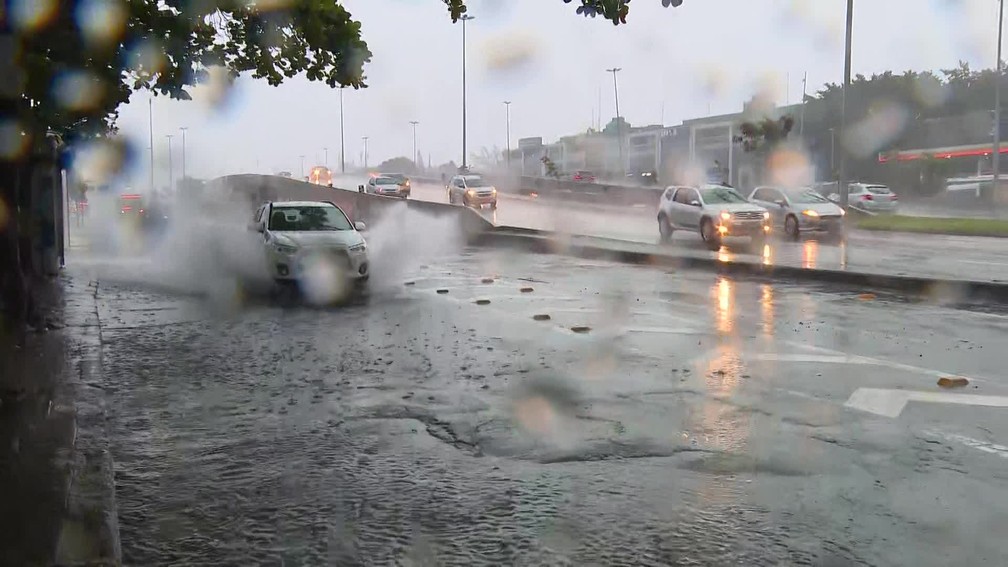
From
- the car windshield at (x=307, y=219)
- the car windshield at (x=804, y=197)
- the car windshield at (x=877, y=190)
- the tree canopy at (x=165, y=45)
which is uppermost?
the tree canopy at (x=165, y=45)

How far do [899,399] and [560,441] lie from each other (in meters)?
2.94

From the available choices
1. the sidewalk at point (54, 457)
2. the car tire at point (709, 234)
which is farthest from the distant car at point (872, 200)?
the sidewalk at point (54, 457)

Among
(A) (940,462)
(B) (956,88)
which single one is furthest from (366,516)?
(B) (956,88)

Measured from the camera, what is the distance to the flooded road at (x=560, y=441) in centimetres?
470

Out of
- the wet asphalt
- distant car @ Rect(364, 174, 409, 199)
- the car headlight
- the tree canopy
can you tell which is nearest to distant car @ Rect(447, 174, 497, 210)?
the wet asphalt

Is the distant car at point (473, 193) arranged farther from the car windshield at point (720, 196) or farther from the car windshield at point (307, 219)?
the car windshield at point (307, 219)

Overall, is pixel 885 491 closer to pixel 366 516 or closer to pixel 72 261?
pixel 366 516

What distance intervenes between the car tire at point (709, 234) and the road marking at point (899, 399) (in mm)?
17783

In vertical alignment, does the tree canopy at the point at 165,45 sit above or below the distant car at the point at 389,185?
above

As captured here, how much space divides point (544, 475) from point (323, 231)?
447 inches

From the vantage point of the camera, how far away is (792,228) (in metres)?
28.3

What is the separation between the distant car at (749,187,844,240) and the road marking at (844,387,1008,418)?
20.6m

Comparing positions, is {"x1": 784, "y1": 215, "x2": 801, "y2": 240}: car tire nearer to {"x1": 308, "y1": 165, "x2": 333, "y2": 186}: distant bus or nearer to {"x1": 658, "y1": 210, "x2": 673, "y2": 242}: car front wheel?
{"x1": 658, "y1": 210, "x2": 673, "y2": 242}: car front wheel

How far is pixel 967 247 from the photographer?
23.7 m
